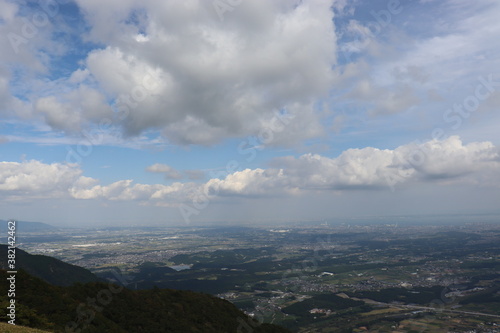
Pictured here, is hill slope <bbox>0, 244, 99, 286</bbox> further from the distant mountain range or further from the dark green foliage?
the dark green foliage

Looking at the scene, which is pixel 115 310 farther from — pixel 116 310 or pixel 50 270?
pixel 50 270

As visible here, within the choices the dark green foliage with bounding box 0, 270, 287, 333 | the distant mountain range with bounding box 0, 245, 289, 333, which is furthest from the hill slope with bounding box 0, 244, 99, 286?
the dark green foliage with bounding box 0, 270, 287, 333

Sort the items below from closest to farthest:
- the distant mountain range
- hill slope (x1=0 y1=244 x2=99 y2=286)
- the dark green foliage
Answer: the distant mountain range → the dark green foliage → hill slope (x1=0 y1=244 x2=99 y2=286)

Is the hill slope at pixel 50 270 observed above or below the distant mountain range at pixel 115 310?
below

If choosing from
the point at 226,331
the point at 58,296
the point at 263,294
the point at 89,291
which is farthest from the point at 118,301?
the point at 263,294

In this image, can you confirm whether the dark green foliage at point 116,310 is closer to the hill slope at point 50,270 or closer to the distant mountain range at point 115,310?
the distant mountain range at point 115,310

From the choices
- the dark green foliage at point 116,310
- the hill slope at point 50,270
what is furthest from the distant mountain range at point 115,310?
the hill slope at point 50,270

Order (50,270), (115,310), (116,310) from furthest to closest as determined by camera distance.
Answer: (50,270) < (116,310) < (115,310)

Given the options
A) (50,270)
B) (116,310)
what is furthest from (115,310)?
(50,270)
